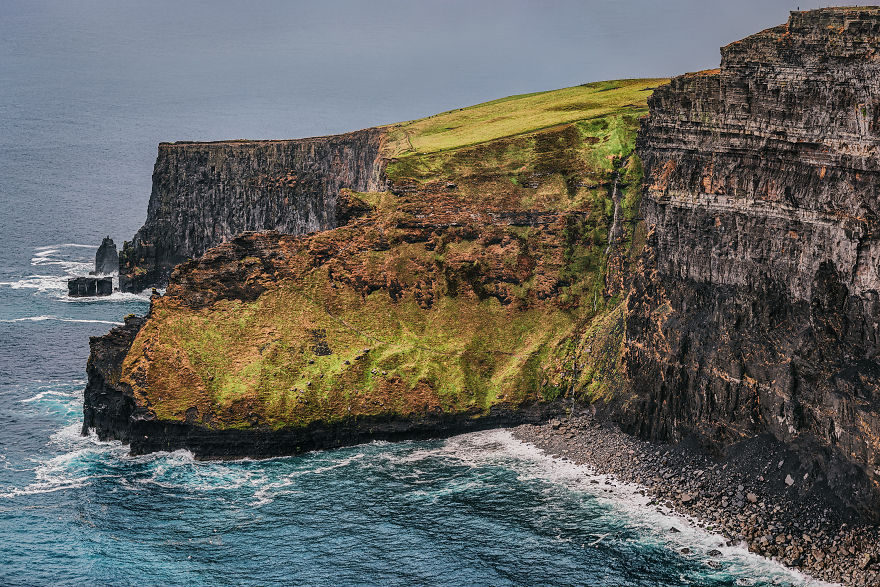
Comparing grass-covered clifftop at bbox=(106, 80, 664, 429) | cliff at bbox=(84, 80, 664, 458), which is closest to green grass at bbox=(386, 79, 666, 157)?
cliff at bbox=(84, 80, 664, 458)

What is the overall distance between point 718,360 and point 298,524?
32.3 m

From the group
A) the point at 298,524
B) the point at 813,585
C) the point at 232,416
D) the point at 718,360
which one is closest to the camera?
the point at 813,585

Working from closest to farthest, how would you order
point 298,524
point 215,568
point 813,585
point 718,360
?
point 813,585 → point 215,568 → point 298,524 → point 718,360

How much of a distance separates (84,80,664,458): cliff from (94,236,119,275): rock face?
65.4 metres

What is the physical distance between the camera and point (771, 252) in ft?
240

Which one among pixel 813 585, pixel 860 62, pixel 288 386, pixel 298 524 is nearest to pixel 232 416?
pixel 288 386

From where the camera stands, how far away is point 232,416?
8306cm

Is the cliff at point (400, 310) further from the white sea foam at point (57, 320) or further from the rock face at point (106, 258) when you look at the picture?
the rock face at point (106, 258)

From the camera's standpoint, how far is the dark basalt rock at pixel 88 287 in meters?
139

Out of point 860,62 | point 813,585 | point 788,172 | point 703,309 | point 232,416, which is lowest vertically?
point 813,585

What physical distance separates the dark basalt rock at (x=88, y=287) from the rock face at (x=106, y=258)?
32.0 feet

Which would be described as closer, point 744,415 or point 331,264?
point 744,415

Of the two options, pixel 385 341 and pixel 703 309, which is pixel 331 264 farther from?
pixel 703 309

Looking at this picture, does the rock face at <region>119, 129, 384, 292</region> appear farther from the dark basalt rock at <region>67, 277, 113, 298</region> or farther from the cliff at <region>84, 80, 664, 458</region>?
the cliff at <region>84, 80, 664, 458</region>
